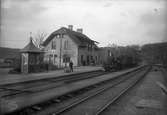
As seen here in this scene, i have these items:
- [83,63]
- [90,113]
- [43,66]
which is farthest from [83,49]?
[90,113]

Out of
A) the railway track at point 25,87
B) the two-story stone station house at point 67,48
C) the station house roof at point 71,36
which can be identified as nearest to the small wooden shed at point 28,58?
the railway track at point 25,87

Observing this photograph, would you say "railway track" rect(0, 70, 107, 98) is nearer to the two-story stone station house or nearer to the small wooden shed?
the small wooden shed

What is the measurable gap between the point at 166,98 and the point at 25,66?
16.1 m

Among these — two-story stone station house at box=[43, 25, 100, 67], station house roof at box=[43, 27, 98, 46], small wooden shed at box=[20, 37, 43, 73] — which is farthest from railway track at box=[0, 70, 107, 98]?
station house roof at box=[43, 27, 98, 46]

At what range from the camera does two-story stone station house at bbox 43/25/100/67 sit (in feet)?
130

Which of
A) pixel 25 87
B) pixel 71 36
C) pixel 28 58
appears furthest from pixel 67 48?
pixel 25 87

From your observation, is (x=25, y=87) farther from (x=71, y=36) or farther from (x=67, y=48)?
(x=67, y=48)

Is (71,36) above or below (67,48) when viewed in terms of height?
above

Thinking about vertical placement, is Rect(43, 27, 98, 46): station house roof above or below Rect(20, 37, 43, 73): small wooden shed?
above

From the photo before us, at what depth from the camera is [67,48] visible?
40.8 meters

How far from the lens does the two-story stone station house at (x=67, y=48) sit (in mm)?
39625

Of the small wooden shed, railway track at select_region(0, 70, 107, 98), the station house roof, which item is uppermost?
the station house roof

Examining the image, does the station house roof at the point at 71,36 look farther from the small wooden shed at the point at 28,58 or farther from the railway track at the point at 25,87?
the railway track at the point at 25,87

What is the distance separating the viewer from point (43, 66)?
81.5 feet
